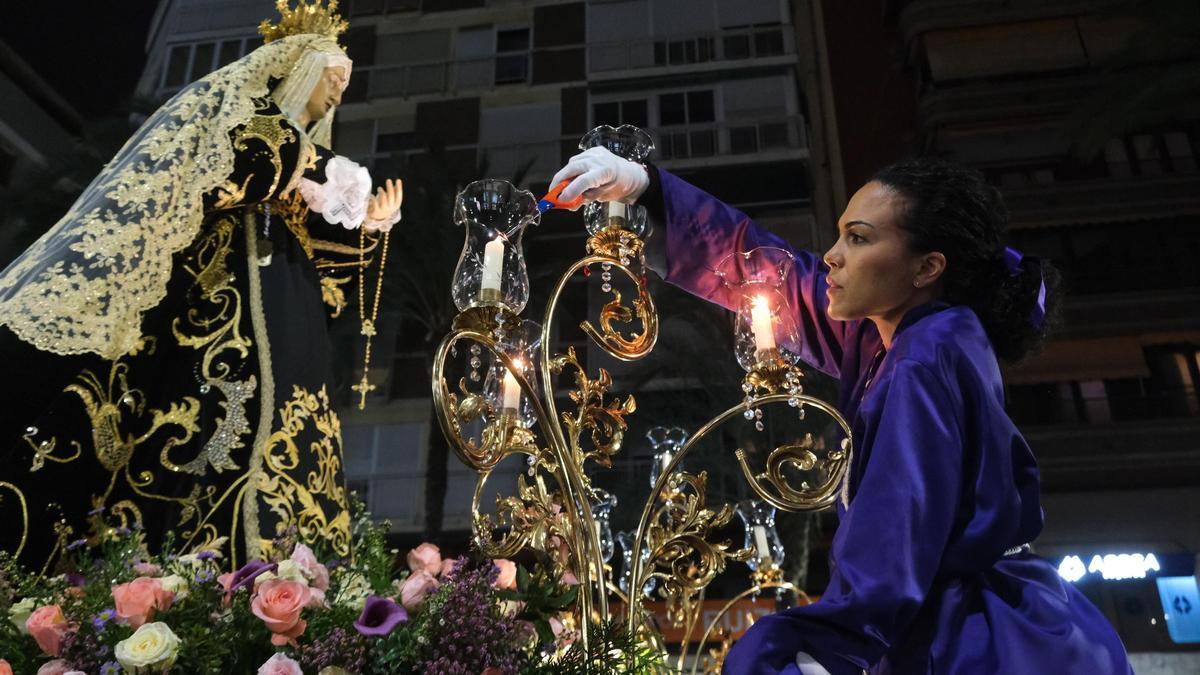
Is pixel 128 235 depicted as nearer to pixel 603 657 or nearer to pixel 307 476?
pixel 307 476

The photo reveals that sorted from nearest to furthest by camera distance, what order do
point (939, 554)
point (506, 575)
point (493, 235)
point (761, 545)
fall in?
point (939, 554) < point (506, 575) < point (493, 235) < point (761, 545)

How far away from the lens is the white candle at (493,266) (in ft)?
4.65

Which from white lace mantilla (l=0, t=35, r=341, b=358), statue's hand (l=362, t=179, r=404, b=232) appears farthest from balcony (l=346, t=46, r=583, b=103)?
white lace mantilla (l=0, t=35, r=341, b=358)

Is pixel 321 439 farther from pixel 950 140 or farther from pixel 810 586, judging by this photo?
pixel 950 140

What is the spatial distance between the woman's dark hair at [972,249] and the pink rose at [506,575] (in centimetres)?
75

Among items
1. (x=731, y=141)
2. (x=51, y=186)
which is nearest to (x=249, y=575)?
(x=51, y=186)

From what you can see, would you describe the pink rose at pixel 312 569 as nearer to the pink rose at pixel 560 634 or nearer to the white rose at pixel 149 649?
the white rose at pixel 149 649

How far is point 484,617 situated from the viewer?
1142 millimetres

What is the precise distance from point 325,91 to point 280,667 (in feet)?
6.94

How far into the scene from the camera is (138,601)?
3.79 ft

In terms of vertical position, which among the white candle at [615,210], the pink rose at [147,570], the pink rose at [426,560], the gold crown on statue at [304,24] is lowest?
the pink rose at [147,570]

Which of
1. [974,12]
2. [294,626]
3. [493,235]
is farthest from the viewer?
[974,12]

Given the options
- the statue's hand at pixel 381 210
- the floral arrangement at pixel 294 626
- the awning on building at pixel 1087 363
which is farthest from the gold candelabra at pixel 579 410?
the awning on building at pixel 1087 363

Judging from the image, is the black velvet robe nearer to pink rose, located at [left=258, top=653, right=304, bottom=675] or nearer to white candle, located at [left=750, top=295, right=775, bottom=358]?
pink rose, located at [left=258, top=653, right=304, bottom=675]
